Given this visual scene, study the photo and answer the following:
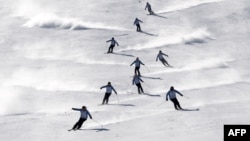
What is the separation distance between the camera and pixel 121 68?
37750mm

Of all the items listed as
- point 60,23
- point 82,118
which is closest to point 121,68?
point 82,118

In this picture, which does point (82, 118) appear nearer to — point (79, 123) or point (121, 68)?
point (79, 123)

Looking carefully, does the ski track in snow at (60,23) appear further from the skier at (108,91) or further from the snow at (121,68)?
the skier at (108,91)

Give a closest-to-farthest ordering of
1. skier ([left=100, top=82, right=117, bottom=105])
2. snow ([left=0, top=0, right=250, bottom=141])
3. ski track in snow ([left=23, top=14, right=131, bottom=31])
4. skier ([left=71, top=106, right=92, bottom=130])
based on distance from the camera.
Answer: skier ([left=71, top=106, right=92, bottom=130]) → snow ([left=0, top=0, right=250, bottom=141]) → skier ([left=100, top=82, right=117, bottom=105]) → ski track in snow ([left=23, top=14, right=131, bottom=31])

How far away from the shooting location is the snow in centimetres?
2612

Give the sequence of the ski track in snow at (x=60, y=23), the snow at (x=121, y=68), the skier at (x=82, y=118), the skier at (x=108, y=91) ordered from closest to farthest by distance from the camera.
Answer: the skier at (x=82, y=118) → the snow at (x=121, y=68) → the skier at (x=108, y=91) → the ski track in snow at (x=60, y=23)

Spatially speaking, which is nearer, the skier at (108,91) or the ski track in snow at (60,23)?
the skier at (108,91)

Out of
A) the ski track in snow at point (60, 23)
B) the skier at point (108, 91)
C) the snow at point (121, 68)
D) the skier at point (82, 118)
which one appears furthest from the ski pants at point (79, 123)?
the ski track in snow at point (60, 23)

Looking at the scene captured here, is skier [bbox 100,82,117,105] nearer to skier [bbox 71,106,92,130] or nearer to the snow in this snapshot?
the snow

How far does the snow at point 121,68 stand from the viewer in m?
26.1

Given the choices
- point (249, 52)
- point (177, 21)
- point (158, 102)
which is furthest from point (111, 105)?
point (177, 21)

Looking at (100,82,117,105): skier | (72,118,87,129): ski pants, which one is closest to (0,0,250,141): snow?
(72,118,87,129): ski pants

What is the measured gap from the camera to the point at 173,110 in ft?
92.3

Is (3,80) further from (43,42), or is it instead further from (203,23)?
(203,23)
